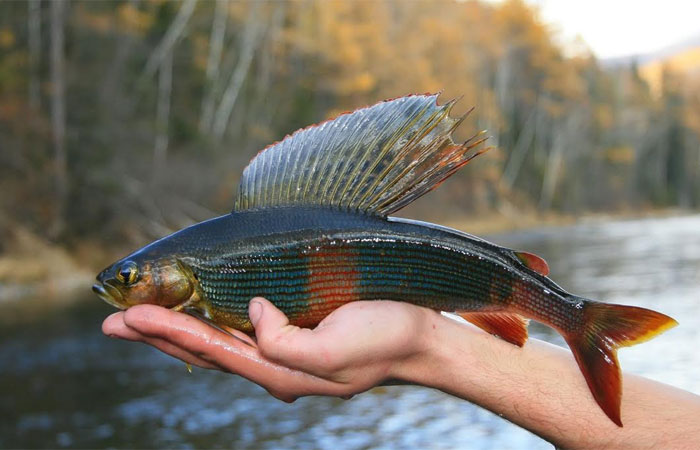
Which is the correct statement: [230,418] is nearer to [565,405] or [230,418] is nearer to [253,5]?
[565,405]

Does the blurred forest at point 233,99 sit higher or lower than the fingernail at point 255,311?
higher

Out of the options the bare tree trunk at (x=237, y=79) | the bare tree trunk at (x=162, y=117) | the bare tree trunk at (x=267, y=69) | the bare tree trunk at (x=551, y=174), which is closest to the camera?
the bare tree trunk at (x=162, y=117)

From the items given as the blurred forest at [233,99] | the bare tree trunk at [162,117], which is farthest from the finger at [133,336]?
the bare tree trunk at [162,117]

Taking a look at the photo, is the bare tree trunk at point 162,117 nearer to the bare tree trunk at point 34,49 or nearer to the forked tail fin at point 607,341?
the bare tree trunk at point 34,49

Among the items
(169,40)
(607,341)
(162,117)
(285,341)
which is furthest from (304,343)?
(169,40)

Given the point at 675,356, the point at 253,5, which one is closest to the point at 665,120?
the point at 253,5

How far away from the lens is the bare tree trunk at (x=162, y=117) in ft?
113

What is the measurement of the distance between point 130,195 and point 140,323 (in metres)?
29.9

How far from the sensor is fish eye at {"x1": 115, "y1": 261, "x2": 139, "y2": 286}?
2.60 meters

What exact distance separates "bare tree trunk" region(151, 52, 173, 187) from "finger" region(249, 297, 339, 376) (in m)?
31.9

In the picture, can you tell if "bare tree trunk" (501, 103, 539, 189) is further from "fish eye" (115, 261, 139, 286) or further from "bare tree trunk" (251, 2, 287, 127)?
"fish eye" (115, 261, 139, 286)

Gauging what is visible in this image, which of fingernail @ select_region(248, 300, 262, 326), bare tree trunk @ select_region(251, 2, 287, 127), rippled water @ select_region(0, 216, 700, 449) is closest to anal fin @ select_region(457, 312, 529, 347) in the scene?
fingernail @ select_region(248, 300, 262, 326)

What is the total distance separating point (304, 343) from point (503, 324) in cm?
73

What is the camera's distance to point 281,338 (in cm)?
250
